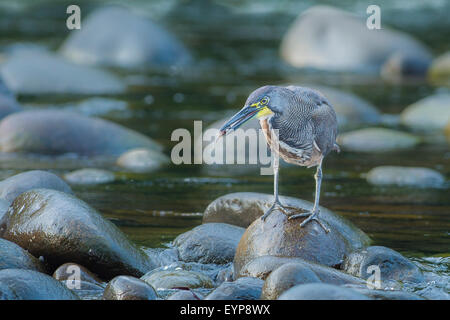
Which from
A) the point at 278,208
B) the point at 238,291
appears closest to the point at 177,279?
the point at 238,291

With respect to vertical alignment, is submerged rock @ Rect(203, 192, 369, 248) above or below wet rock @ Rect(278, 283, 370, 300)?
above

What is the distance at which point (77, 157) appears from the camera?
11234 mm

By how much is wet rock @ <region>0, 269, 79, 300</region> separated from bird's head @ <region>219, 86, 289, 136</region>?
1562 millimetres

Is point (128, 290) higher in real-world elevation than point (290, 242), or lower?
lower

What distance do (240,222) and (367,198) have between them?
2023 millimetres

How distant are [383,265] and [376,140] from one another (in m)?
6.04

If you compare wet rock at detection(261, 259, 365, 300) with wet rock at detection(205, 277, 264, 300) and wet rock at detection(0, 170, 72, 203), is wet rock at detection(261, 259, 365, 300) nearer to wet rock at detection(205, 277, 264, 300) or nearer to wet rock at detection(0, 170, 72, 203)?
wet rock at detection(205, 277, 264, 300)

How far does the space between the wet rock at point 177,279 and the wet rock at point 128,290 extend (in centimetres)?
42

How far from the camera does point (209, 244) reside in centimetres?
736

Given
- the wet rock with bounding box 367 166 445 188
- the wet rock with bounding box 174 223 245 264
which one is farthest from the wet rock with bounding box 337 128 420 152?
the wet rock with bounding box 174 223 245 264

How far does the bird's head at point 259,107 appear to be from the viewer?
5910 millimetres

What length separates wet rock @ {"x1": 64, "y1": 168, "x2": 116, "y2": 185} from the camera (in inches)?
390

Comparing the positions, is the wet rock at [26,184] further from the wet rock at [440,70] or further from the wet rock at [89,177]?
the wet rock at [440,70]

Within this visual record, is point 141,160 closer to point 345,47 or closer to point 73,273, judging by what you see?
point 73,273
